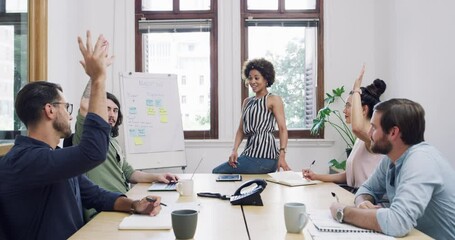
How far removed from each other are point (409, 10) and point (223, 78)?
193 cm

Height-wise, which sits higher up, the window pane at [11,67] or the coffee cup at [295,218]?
the window pane at [11,67]

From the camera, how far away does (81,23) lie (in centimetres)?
440

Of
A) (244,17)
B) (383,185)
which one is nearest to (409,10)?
(244,17)

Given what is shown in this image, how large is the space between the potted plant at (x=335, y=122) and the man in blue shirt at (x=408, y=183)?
7.90ft

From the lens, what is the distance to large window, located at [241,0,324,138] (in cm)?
452

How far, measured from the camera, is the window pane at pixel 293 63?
4.56 m

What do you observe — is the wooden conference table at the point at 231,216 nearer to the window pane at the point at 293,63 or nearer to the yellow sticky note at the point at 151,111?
the yellow sticky note at the point at 151,111

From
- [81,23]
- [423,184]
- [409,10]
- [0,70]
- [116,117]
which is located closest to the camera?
[423,184]

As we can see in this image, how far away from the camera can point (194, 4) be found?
14.9 ft

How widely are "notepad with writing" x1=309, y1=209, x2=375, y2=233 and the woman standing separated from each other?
1.79 m

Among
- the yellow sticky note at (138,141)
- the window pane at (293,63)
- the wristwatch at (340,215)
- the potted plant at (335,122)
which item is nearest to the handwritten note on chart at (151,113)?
the yellow sticky note at (138,141)

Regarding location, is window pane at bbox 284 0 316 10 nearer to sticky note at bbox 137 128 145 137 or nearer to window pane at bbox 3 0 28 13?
sticky note at bbox 137 128 145 137

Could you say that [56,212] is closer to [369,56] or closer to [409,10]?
[409,10]

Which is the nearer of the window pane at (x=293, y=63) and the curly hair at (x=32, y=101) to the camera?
the curly hair at (x=32, y=101)
